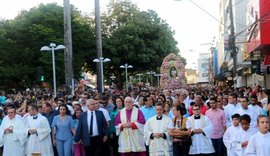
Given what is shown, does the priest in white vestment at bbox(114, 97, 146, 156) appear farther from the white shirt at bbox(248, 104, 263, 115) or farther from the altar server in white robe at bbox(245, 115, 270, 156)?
the altar server in white robe at bbox(245, 115, 270, 156)

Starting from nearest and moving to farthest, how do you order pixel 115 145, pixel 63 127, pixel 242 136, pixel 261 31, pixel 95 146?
pixel 242 136 < pixel 95 146 < pixel 63 127 < pixel 115 145 < pixel 261 31

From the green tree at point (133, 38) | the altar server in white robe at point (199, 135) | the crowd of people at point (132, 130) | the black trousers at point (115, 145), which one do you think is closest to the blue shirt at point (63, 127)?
the crowd of people at point (132, 130)

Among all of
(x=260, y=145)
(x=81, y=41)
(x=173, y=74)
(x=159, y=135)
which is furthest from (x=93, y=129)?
(x=81, y=41)

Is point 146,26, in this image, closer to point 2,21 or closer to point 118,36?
point 118,36

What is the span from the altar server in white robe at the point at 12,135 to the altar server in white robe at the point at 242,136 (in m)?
5.44

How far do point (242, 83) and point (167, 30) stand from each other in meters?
10.6

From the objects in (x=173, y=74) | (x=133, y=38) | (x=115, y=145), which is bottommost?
(x=115, y=145)

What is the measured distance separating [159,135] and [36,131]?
340 cm

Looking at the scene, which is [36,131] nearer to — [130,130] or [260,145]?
[130,130]

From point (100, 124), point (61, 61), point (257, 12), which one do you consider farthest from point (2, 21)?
point (100, 124)

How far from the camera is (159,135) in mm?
11500

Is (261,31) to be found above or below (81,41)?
below

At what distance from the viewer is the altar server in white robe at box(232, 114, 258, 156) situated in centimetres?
1014

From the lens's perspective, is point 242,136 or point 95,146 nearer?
point 242,136
